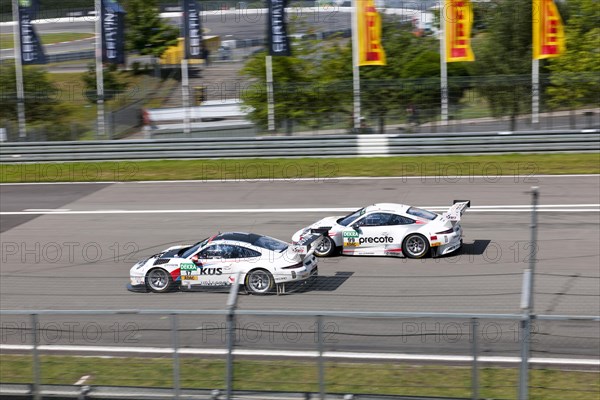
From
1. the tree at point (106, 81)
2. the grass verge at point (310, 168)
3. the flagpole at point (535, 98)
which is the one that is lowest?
the grass verge at point (310, 168)

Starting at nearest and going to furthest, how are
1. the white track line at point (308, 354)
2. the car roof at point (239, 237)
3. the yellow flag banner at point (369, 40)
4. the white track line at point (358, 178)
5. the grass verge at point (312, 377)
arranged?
1. the grass verge at point (312, 377)
2. the white track line at point (308, 354)
3. the car roof at point (239, 237)
4. the white track line at point (358, 178)
5. the yellow flag banner at point (369, 40)

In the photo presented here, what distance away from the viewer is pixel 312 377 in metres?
8.47

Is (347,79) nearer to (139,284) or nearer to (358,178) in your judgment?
(358,178)

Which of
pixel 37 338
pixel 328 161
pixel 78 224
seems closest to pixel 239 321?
pixel 37 338

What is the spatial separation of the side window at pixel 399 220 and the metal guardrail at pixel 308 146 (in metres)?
10.6

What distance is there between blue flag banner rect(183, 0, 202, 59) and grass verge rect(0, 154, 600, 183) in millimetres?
4503

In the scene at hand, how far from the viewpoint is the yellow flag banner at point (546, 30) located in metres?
27.5

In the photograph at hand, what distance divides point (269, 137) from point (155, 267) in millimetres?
13668

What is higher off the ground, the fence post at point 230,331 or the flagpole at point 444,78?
the flagpole at point 444,78

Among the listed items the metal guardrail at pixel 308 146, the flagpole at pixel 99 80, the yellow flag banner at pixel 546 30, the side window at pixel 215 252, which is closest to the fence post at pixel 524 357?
the side window at pixel 215 252

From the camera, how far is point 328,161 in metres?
26.7

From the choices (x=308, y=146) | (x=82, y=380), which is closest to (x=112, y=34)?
(x=308, y=146)

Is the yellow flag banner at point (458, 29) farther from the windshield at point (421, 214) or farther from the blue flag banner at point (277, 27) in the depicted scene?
the windshield at point (421, 214)

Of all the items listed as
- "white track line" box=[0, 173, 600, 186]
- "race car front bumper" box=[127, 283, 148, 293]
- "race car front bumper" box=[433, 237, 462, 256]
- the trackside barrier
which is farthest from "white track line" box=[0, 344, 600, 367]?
"white track line" box=[0, 173, 600, 186]
